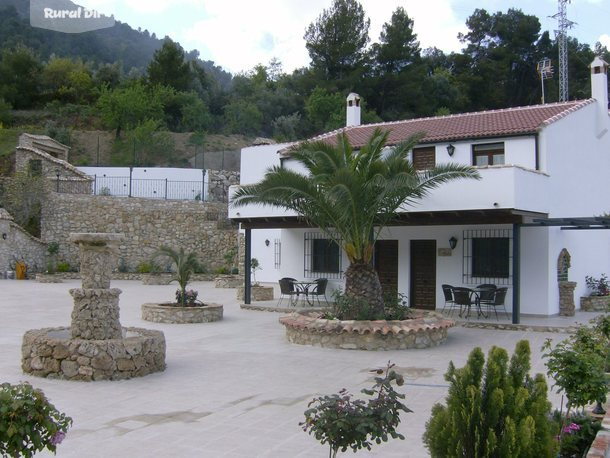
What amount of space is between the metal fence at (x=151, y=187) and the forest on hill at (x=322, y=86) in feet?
19.0

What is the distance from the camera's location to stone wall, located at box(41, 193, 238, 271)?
30.4 metres

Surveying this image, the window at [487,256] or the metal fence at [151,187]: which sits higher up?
the metal fence at [151,187]

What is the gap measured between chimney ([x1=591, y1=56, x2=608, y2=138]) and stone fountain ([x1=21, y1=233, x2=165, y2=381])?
15.4 metres

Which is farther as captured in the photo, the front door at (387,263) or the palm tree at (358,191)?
the front door at (387,263)

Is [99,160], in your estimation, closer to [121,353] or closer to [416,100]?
[416,100]

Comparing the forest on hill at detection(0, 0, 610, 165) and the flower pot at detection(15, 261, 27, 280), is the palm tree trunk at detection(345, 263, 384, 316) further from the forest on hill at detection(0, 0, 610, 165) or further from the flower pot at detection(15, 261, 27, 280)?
the forest on hill at detection(0, 0, 610, 165)

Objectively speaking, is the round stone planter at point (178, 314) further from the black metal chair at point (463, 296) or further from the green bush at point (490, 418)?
the green bush at point (490, 418)

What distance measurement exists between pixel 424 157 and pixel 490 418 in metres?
13.8

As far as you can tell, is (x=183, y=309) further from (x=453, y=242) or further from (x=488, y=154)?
(x=488, y=154)

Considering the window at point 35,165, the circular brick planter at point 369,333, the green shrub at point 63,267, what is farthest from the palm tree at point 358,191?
the window at point 35,165

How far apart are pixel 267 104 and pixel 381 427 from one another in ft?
156

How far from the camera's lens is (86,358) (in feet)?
28.1

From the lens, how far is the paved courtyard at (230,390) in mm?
5875

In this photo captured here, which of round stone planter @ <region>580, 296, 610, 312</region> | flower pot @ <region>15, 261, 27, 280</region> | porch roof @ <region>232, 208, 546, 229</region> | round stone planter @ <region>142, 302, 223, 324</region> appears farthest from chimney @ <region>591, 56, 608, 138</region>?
flower pot @ <region>15, 261, 27, 280</region>
